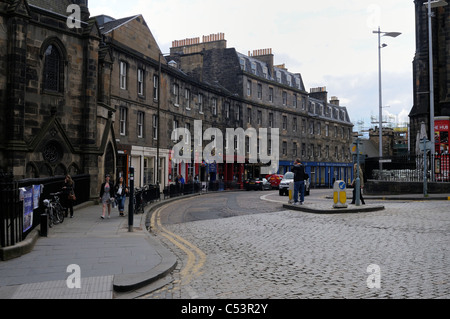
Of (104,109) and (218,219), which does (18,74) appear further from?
(218,219)

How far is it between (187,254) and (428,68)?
3123 cm

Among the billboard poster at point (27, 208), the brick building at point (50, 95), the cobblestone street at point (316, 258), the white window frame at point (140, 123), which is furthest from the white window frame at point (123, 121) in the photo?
the billboard poster at point (27, 208)

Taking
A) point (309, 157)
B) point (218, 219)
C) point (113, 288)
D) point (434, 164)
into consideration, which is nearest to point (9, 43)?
point (218, 219)

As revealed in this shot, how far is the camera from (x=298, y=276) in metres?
6.67

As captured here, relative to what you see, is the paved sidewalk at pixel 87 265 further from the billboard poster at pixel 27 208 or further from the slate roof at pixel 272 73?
Result: the slate roof at pixel 272 73

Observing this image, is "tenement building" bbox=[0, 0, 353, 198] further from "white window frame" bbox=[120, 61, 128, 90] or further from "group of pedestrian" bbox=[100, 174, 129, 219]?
"group of pedestrian" bbox=[100, 174, 129, 219]

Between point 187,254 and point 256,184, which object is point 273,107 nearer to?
point 256,184

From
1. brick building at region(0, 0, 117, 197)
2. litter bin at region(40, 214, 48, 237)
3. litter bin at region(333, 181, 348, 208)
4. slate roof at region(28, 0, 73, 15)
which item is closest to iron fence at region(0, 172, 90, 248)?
litter bin at region(40, 214, 48, 237)

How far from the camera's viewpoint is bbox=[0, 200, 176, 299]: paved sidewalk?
19.5ft

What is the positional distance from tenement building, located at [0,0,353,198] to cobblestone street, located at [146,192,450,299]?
9849 millimetres

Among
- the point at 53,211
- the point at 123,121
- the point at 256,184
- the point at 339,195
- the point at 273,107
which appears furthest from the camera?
the point at 273,107

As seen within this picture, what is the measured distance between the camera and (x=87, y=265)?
7.45 meters

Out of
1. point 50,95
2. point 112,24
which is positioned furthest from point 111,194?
point 112,24
